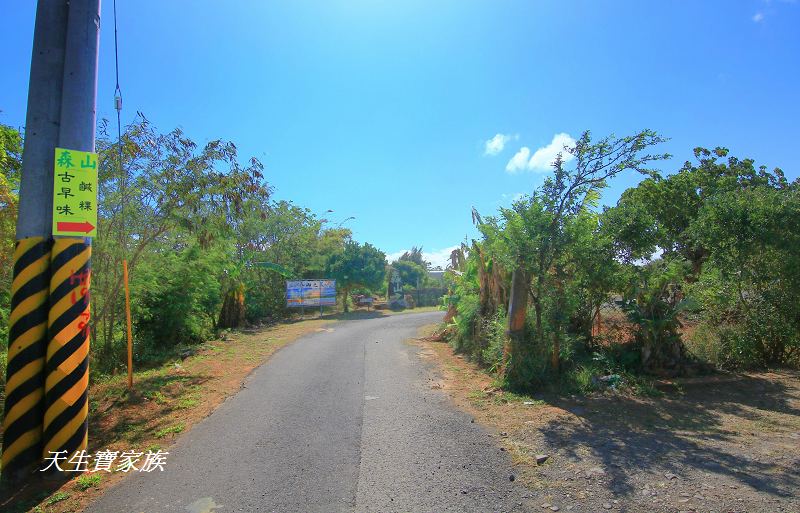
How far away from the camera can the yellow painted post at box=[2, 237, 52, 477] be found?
4684 millimetres

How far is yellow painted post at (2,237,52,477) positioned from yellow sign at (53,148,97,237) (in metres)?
0.30

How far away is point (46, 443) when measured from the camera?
4.79m

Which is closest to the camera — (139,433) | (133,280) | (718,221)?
(139,433)

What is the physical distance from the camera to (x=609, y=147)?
7.76 m

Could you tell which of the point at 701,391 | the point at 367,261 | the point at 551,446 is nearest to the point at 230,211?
the point at 551,446

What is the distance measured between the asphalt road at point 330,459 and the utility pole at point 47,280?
3.69 ft

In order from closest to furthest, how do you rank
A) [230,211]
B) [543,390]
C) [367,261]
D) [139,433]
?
[139,433], [543,390], [230,211], [367,261]

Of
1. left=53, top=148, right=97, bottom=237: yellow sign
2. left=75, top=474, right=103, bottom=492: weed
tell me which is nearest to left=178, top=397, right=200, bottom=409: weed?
left=75, top=474, right=103, bottom=492: weed

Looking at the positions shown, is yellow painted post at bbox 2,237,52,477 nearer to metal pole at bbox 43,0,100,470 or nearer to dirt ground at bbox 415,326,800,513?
metal pole at bbox 43,0,100,470

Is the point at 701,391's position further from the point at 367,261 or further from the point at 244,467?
the point at 367,261

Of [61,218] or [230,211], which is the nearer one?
[61,218]

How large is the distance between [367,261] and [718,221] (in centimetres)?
2170

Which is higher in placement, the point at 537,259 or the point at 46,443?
the point at 537,259

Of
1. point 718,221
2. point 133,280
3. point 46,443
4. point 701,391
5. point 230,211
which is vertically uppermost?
point 230,211
